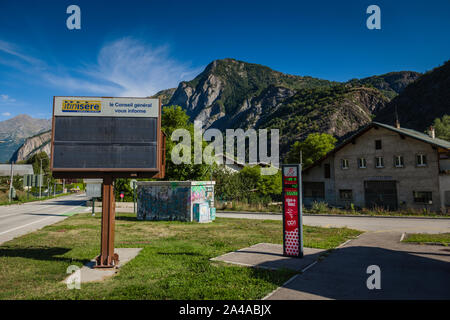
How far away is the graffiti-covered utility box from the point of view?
67.6 feet

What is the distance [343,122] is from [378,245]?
11086 cm

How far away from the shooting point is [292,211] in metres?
9.22

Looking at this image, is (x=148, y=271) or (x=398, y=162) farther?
(x=398, y=162)

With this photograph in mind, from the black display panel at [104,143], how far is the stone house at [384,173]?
84.5 ft

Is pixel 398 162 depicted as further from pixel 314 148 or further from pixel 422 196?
pixel 314 148

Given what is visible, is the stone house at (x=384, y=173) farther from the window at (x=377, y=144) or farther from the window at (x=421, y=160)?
the window at (x=377, y=144)

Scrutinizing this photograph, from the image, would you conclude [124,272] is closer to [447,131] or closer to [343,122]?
[447,131]

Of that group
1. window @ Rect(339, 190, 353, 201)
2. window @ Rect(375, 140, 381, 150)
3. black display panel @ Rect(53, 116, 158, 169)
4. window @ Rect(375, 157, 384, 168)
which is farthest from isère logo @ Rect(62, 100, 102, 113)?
window @ Rect(339, 190, 353, 201)

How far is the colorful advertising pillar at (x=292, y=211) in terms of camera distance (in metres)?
8.98

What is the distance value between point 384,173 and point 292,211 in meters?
28.3

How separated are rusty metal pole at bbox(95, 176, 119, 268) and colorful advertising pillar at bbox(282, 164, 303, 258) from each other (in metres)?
5.31

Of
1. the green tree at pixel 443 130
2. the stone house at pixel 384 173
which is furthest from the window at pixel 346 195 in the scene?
the green tree at pixel 443 130

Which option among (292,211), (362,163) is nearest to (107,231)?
(292,211)
